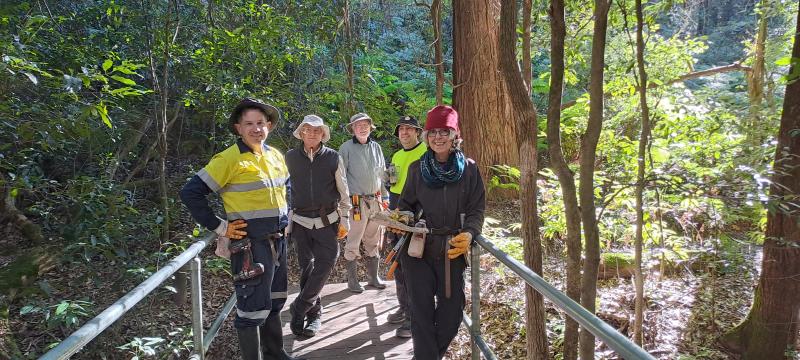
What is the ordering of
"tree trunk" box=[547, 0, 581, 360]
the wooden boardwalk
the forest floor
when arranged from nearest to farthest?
"tree trunk" box=[547, 0, 581, 360]
the wooden boardwalk
the forest floor

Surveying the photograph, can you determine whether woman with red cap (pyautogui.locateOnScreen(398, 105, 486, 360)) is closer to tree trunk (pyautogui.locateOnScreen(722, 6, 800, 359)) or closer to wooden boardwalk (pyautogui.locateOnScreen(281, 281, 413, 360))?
wooden boardwalk (pyautogui.locateOnScreen(281, 281, 413, 360))

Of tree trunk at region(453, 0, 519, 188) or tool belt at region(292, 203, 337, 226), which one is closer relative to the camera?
tool belt at region(292, 203, 337, 226)

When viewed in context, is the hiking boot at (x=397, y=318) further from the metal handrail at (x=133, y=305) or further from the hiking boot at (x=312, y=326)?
the metal handrail at (x=133, y=305)

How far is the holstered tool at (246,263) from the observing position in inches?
126

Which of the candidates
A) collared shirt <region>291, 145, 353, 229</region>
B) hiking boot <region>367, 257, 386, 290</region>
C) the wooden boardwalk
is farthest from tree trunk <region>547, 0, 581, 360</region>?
hiking boot <region>367, 257, 386, 290</region>

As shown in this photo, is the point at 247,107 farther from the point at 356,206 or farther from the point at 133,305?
the point at 356,206

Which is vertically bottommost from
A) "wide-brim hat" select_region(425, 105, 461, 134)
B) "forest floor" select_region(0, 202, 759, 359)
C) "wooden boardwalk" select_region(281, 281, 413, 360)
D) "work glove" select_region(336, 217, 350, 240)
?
"forest floor" select_region(0, 202, 759, 359)

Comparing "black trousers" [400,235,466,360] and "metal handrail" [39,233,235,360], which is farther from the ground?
"metal handrail" [39,233,235,360]

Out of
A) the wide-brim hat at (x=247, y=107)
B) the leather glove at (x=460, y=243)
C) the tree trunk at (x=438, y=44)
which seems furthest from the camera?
the tree trunk at (x=438, y=44)

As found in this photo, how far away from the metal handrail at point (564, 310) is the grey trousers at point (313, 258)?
162cm

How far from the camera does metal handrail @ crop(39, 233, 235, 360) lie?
1451 mm

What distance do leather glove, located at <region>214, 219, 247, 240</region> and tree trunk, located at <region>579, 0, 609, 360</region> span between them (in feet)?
8.83

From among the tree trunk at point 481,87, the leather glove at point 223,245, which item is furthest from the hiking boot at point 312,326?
the tree trunk at point 481,87

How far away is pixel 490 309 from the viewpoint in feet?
23.1
